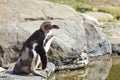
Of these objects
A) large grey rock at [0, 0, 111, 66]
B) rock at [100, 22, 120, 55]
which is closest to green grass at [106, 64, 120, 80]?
large grey rock at [0, 0, 111, 66]

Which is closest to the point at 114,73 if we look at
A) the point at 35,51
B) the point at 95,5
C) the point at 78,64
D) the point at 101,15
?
the point at 78,64

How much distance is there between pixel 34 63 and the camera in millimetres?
9695

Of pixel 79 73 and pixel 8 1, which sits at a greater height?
pixel 8 1

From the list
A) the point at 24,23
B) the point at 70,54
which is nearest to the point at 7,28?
the point at 24,23

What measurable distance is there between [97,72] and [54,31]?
1.51 m

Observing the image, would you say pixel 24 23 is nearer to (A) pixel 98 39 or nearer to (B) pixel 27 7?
(B) pixel 27 7

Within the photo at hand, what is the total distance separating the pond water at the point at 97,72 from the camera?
38.5 feet

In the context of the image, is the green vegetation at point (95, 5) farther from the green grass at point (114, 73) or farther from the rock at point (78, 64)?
the rock at point (78, 64)

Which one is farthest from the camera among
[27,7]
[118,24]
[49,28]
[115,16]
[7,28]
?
[115,16]

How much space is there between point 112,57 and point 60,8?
6.79ft

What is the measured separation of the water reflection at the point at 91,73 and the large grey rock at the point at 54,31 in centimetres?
36

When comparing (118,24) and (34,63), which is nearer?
(34,63)

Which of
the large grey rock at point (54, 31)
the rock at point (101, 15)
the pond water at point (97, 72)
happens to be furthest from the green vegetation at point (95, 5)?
the pond water at point (97, 72)

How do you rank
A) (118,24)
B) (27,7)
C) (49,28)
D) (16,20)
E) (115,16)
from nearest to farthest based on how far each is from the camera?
(49,28) < (16,20) < (27,7) < (118,24) < (115,16)
